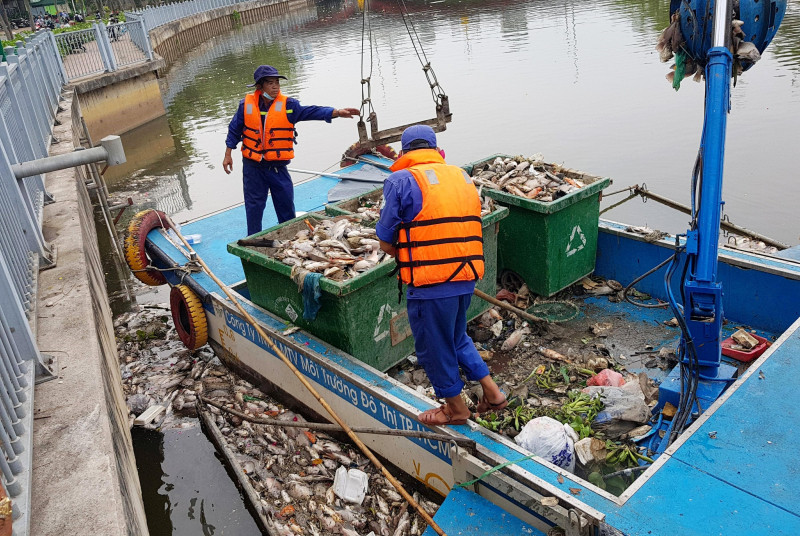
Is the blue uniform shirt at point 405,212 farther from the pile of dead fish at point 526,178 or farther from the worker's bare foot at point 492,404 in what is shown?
the pile of dead fish at point 526,178

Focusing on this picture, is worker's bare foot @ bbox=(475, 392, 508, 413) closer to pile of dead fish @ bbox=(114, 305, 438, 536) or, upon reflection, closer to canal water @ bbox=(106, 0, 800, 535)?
pile of dead fish @ bbox=(114, 305, 438, 536)

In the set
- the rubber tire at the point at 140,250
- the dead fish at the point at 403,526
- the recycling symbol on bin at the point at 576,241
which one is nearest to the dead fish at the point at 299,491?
the dead fish at the point at 403,526

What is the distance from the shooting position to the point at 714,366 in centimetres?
414

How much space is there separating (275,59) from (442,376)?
2908cm

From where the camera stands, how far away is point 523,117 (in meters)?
16.5

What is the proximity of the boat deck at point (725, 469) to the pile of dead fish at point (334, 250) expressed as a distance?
0.92 m

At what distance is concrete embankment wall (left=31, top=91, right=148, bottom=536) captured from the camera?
2.84 meters

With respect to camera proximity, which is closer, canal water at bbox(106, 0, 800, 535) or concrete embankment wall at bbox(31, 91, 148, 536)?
concrete embankment wall at bbox(31, 91, 148, 536)

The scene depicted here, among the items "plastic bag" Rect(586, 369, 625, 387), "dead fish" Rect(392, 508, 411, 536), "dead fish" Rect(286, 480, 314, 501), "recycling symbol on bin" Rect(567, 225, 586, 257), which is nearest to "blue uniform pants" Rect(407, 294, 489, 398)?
"dead fish" Rect(392, 508, 411, 536)

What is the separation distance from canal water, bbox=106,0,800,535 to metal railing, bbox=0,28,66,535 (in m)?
2.04

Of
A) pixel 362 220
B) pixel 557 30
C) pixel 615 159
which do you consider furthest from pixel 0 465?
pixel 557 30

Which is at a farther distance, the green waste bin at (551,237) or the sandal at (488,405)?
the green waste bin at (551,237)

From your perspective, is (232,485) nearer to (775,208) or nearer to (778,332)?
(778,332)

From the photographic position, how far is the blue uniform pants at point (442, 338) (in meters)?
3.84
